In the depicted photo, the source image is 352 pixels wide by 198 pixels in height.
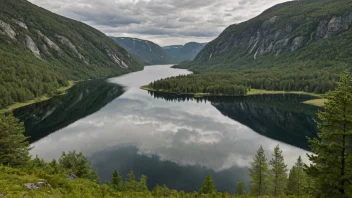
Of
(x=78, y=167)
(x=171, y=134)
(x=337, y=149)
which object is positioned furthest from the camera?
(x=171, y=134)

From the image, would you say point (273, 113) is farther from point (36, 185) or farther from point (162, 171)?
point (36, 185)

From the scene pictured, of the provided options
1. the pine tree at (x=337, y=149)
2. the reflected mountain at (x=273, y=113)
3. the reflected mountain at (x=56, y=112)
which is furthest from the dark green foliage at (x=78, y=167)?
the reflected mountain at (x=273, y=113)

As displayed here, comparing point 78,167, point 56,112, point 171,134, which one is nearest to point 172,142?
point 171,134

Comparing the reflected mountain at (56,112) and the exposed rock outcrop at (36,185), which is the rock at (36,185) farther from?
the reflected mountain at (56,112)

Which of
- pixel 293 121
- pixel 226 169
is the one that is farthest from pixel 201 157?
pixel 293 121

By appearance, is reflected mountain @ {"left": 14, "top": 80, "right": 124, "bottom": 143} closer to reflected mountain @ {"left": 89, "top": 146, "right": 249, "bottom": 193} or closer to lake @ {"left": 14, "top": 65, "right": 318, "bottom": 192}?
lake @ {"left": 14, "top": 65, "right": 318, "bottom": 192}

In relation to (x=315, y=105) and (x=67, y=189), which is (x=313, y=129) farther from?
(x=67, y=189)

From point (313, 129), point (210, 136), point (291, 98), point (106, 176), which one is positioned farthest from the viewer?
point (291, 98)
